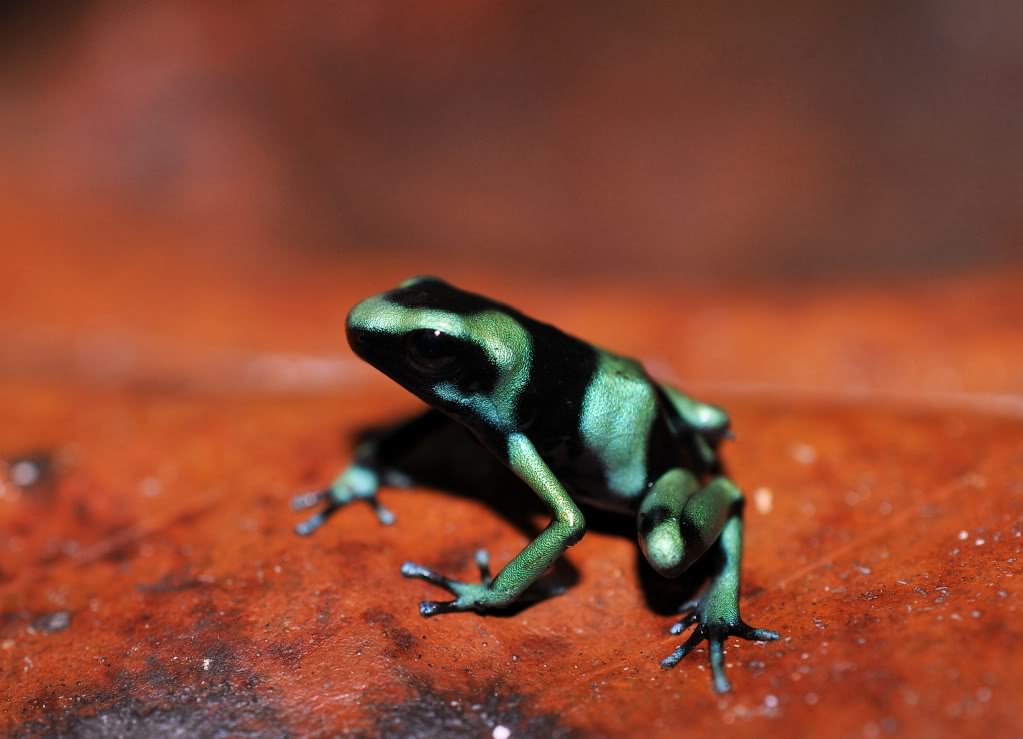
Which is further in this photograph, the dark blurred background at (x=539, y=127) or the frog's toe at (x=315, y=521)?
the dark blurred background at (x=539, y=127)

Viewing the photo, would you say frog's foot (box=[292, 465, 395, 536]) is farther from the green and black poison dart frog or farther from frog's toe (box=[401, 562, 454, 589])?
frog's toe (box=[401, 562, 454, 589])

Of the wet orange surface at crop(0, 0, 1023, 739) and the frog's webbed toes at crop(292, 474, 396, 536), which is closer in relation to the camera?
the wet orange surface at crop(0, 0, 1023, 739)

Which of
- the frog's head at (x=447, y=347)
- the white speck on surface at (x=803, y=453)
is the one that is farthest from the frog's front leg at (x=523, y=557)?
the white speck on surface at (x=803, y=453)

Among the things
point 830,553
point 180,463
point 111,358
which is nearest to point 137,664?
point 180,463

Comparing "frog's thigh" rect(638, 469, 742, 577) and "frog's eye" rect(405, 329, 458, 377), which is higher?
"frog's eye" rect(405, 329, 458, 377)

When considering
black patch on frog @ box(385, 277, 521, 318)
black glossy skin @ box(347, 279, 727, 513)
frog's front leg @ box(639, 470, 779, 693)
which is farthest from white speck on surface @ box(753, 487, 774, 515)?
black patch on frog @ box(385, 277, 521, 318)

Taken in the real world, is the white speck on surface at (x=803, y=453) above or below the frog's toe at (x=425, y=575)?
above

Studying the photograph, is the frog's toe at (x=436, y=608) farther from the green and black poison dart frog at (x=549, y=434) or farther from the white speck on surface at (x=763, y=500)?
the white speck on surface at (x=763, y=500)
